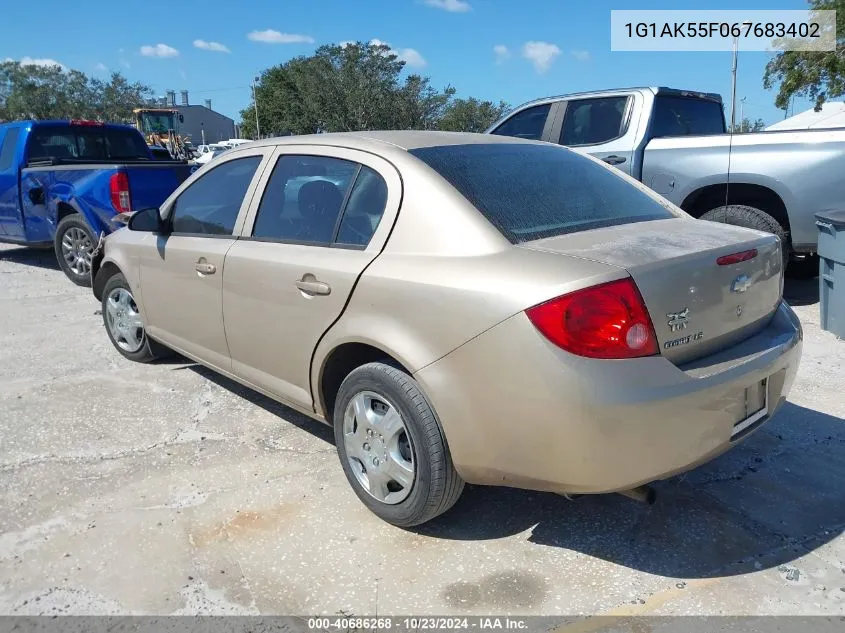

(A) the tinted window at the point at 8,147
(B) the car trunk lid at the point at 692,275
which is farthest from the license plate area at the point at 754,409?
(A) the tinted window at the point at 8,147

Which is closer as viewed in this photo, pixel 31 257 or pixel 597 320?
pixel 597 320

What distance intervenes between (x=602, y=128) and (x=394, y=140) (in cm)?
454

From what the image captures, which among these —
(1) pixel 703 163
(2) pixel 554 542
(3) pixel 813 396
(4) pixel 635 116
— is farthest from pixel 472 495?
(4) pixel 635 116

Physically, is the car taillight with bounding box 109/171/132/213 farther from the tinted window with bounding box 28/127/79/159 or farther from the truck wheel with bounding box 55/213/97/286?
the tinted window with bounding box 28/127/79/159

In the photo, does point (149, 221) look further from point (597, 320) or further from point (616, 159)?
point (616, 159)

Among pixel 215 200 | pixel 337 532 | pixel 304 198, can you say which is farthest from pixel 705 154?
pixel 337 532

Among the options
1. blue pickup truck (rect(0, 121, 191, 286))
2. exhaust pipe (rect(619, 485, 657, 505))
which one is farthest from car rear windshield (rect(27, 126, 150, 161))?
exhaust pipe (rect(619, 485, 657, 505))

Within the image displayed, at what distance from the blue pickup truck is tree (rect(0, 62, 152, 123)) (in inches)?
1861

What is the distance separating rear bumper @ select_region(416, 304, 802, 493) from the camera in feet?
7.40

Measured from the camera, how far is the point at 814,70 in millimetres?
21328

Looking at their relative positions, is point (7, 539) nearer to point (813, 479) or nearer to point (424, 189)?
point (424, 189)

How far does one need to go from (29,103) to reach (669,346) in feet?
188

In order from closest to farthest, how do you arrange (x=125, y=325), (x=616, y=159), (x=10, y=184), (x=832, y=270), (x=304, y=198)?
1. (x=304, y=198)
2. (x=125, y=325)
3. (x=832, y=270)
4. (x=616, y=159)
5. (x=10, y=184)

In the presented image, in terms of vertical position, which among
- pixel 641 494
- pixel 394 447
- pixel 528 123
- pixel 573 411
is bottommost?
pixel 641 494
